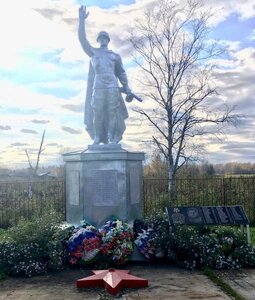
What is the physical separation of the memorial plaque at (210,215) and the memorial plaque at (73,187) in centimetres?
231

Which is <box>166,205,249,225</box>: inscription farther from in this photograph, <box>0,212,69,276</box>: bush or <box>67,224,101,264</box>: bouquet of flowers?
<box>0,212,69,276</box>: bush

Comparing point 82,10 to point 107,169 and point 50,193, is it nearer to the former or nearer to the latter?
point 107,169

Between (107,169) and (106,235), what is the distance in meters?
1.35

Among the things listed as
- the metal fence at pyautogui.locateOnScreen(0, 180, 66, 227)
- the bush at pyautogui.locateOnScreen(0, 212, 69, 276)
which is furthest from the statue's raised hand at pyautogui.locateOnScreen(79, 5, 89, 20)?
the metal fence at pyautogui.locateOnScreen(0, 180, 66, 227)

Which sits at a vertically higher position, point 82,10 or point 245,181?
point 82,10


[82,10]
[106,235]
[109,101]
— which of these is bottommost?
[106,235]

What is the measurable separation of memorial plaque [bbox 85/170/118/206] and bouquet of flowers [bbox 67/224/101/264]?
91 centimetres

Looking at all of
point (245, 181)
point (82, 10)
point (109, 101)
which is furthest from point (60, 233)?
point (245, 181)

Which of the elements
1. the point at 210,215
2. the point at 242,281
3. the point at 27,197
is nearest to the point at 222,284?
the point at 242,281

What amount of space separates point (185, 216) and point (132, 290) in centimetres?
220

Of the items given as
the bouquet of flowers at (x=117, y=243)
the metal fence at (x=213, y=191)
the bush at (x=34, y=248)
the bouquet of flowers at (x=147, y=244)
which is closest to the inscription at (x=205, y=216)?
the bouquet of flowers at (x=147, y=244)

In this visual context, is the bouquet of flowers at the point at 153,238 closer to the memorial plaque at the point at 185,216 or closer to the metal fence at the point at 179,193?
the memorial plaque at the point at 185,216

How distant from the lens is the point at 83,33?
823 cm

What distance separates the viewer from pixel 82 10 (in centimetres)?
805
